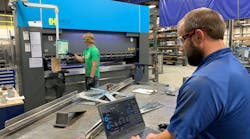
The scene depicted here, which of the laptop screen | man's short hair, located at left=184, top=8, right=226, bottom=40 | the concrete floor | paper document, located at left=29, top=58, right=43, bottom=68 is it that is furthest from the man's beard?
the concrete floor

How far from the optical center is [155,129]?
1.47m

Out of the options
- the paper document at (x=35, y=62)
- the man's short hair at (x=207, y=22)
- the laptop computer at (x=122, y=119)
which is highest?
the man's short hair at (x=207, y=22)

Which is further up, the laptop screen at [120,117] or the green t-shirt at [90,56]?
the green t-shirt at [90,56]

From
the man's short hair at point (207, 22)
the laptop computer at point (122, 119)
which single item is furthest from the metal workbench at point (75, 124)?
the man's short hair at point (207, 22)

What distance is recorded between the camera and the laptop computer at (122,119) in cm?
120

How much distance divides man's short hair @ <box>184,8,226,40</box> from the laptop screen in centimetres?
64

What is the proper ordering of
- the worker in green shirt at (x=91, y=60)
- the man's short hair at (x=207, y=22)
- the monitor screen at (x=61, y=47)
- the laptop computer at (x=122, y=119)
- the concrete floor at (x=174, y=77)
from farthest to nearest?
the concrete floor at (x=174, y=77)
the worker in green shirt at (x=91, y=60)
the monitor screen at (x=61, y=47)
the laptop computer at (x=122, y=119)
the man's short hair at (x=207, y=22)

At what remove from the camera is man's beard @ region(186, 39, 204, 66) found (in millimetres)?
913


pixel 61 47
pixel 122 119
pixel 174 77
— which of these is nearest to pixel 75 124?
pixel 122 119

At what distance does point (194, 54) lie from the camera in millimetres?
932

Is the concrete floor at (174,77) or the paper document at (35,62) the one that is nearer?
the paper document at (35,62)

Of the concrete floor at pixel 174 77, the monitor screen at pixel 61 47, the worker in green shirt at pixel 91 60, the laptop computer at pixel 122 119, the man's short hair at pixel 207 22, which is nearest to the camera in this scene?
the man's short hair at pixel 207 22

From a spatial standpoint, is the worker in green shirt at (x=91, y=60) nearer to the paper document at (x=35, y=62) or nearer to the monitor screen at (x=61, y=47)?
the monitor screen at (x=61, y=47)

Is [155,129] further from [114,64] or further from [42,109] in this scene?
[114,64]
